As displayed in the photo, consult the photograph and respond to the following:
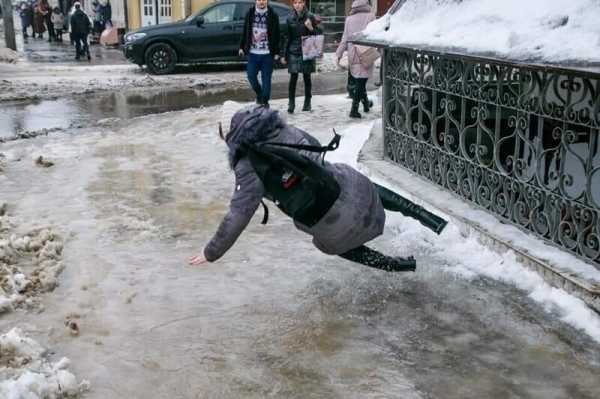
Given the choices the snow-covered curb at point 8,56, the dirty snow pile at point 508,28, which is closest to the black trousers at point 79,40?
the snow-covered curb at point 8,56

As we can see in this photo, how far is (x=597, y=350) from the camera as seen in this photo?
3928mm

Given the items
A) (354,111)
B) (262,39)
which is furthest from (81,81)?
(354,111)

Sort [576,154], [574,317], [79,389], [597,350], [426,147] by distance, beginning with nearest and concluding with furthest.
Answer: [79,389]
[597,350]
[574,317]
[576,154]
[426,147]

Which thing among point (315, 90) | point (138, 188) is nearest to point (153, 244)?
point (138, 188)

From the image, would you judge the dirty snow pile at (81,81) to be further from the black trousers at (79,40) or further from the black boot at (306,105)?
the black boot at (306,105)

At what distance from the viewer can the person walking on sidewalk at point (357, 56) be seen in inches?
405

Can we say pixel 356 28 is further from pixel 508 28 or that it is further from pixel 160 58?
pixel 160 58

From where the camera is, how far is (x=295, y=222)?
170 inches

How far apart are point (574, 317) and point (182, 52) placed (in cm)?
1463

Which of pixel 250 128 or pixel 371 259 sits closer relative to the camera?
pixel 250 128

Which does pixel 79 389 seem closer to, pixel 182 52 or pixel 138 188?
pixel 138 188

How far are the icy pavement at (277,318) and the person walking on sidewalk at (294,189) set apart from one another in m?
0.27

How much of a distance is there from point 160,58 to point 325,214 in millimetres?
14085

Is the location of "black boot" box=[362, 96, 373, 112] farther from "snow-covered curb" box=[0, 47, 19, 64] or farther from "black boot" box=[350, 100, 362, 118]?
"snow-covered curb" box=[0, 47, 19, 64]
